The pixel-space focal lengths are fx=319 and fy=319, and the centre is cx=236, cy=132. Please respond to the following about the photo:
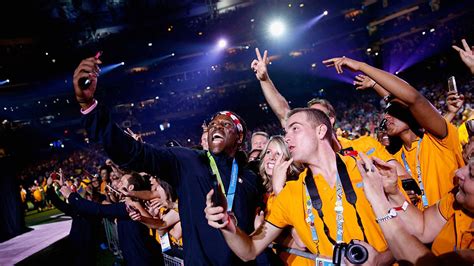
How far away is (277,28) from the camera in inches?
1130

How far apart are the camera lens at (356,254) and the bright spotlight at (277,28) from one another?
28.6m

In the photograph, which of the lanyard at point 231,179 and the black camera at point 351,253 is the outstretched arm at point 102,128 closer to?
the lanyard at point 231,179

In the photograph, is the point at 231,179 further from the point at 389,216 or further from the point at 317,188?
the point at 389,216

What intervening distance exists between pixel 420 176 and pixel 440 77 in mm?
28253

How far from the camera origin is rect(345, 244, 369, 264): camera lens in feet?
5.91

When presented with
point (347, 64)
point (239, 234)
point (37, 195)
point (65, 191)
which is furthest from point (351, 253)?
point (37, 195)

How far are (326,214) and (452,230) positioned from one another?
796 millimetres

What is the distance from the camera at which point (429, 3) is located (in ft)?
89.6

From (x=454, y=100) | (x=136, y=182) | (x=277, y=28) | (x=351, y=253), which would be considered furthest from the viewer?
(x=277, y=28)

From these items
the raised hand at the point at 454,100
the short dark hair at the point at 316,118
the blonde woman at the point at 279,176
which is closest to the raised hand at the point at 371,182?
the short dark hair at the point at 316,118

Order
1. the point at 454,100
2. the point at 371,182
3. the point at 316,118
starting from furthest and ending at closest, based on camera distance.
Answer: the point at 454,100 < the point at 316,118 < the point at 371,182

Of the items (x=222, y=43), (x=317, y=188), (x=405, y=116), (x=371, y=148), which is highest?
(x=222, y=43)

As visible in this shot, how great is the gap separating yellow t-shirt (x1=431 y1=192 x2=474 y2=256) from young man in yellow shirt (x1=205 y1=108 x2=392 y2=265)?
0.40m

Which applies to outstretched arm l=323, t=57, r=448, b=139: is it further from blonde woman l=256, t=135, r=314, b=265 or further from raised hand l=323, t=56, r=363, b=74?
blonde woman l=256, t=135, r=314, b=265
